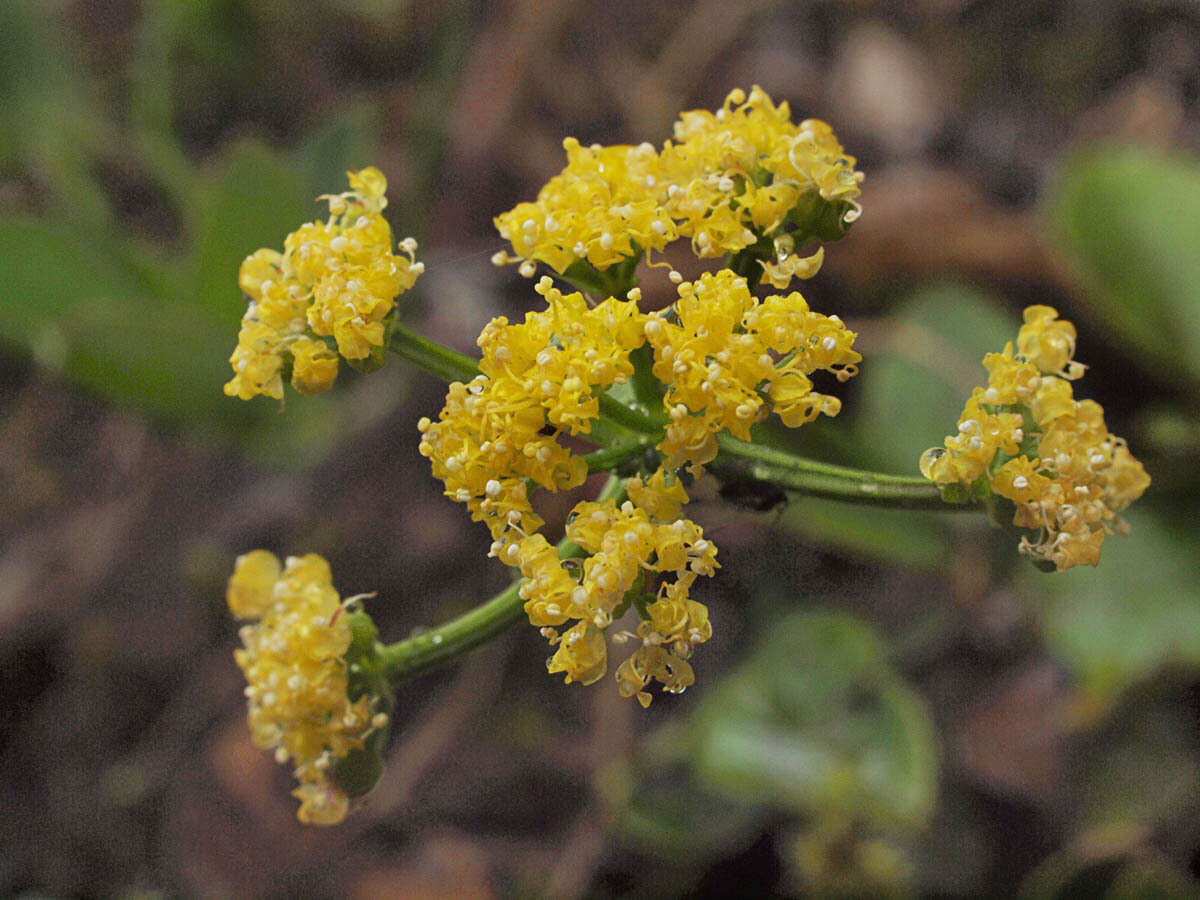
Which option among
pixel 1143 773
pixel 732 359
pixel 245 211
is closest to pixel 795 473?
pixel 732 359

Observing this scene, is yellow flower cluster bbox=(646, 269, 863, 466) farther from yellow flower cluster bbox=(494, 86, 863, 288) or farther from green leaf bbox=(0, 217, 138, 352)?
green leaf bbox=(0, 217, 138, 352)

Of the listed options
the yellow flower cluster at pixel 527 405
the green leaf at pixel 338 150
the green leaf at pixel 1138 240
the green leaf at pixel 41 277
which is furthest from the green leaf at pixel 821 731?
the green leaf at pixel 41 277

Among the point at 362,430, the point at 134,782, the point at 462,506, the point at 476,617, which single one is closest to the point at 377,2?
the point at 362,430

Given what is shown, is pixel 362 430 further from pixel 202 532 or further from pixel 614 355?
pixel 614 355

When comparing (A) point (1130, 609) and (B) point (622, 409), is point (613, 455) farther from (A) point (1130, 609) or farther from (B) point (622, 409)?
(A) point (1130, 609)

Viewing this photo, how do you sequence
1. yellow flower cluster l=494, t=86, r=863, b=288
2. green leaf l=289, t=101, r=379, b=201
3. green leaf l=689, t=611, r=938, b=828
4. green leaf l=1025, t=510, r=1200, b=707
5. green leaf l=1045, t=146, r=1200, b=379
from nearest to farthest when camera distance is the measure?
1. yellow flower cluster l=494, t=86, r=863, b=288
2. green leaf l=1025, t=510, r=1200, b=707
3. green leaf l=689, t=611, r=938, b=828
4. green leaf l=1045, t=146, r=1200, b=379
5. green leaf l=289, t=101, r=379, b=201

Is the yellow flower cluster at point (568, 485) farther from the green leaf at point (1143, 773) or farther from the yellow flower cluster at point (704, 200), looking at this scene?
the green leaf at point (1143, 773)

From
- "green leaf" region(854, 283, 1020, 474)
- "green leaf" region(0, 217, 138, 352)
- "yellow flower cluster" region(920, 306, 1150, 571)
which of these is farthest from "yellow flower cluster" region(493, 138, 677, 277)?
"green leaf" region(0, 217, 138, 352)

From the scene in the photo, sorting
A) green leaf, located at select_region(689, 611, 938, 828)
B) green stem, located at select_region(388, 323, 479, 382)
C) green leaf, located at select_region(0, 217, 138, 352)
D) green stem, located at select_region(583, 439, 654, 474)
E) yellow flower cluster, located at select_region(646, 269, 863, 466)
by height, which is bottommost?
green leaf, located at select_region(0, 217, 138, 352)
